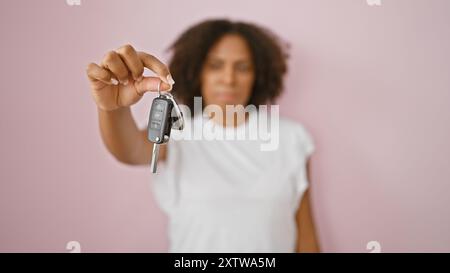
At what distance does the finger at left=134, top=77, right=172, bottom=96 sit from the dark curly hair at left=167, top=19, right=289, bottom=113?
1.81 feet

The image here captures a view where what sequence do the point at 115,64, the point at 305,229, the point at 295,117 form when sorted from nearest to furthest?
the point at 115,64, the point at 305,229, the point at 295,117

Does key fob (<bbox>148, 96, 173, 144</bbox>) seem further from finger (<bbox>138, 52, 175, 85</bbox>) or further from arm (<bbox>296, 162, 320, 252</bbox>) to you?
arm (<bbox>296, 162, 320, 252</bbox>)

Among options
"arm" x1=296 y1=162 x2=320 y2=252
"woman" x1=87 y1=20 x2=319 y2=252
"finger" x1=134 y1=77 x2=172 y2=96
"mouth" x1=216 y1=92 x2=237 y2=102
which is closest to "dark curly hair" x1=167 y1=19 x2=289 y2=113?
"woman" x1=87 y1=20 x2=319 y2=252

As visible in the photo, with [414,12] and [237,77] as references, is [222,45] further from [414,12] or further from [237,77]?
[414,12]

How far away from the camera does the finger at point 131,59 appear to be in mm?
636

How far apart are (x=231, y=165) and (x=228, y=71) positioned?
286 millimetres

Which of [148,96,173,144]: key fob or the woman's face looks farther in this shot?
the woman's face

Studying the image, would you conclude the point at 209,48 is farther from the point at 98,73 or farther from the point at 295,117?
the point at 98,73

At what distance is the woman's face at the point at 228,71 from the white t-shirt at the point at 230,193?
0.11m

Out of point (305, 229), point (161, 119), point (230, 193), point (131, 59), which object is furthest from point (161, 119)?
point (305, 229)

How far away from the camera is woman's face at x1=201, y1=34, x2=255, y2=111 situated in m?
1.19

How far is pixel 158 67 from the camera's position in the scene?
0.64 meters

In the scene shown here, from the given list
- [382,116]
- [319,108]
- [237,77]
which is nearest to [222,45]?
[237,77]
